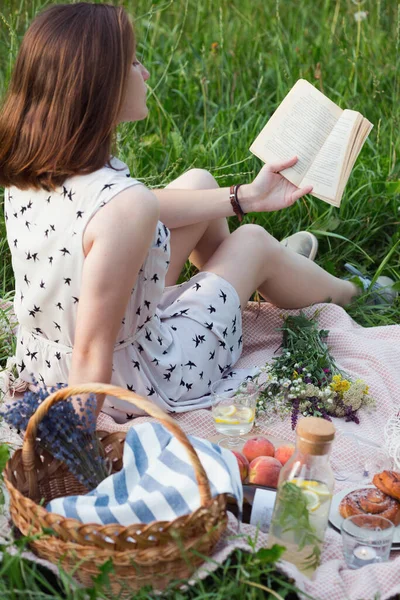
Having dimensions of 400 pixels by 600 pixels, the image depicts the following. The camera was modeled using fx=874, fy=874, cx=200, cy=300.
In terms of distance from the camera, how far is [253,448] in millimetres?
2385

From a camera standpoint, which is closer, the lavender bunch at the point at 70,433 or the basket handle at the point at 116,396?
the basket handle at the point at 116,396

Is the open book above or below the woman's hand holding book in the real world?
above

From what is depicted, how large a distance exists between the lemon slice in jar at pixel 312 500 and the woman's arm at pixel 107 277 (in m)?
0.61

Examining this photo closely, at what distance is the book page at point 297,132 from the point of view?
115 inches

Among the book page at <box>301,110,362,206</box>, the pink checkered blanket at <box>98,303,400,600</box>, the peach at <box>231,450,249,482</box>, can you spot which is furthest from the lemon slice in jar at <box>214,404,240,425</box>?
the book page at <box>301,110,362,206</box>

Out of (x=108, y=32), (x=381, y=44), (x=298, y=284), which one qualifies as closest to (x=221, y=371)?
(x=298, y=284)

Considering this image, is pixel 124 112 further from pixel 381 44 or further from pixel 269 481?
pixel 381 44

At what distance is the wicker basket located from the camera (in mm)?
1776

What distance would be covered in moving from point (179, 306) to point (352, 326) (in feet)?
2.55

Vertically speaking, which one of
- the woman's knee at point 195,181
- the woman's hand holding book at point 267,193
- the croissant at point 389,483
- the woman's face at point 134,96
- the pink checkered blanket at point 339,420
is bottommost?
the pink checkered blanket at point 339,420

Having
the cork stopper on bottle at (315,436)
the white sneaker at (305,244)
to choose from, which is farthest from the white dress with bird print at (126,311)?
the cork stopper on bottle at (315,436)

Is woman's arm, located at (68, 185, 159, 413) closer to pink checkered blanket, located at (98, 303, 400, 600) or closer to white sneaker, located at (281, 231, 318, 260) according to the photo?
pink checkered blanket, located at (98, 303, 400, 600)

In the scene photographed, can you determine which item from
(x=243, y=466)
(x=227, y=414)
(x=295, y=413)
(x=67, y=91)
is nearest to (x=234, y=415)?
(x=227, y=414)

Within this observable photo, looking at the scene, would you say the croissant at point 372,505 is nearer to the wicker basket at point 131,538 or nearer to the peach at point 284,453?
the peach at point 284,453
